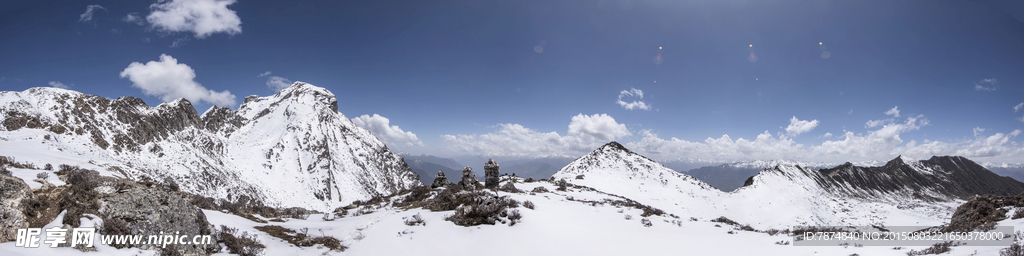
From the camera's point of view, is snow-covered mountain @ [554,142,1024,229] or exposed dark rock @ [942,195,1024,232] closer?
exposed dark rock @ [942,195,1024,232]

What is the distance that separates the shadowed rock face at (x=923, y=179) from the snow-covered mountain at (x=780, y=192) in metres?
0.47

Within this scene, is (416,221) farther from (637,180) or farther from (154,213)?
(637,180)

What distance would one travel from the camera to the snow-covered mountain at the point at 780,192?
139 ft

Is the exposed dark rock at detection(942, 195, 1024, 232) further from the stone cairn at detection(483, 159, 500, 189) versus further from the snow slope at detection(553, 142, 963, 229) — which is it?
the snow slope at detection(553, 142, 963, 229)

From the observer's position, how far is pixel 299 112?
147375 mm

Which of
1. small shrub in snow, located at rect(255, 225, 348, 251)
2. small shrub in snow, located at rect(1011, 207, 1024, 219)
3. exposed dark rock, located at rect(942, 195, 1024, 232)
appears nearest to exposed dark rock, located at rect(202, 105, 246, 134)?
small shrub in snow, located at rect(255, 225, 348, 251)

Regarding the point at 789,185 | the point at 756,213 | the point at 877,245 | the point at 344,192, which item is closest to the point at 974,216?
the point at 877,245

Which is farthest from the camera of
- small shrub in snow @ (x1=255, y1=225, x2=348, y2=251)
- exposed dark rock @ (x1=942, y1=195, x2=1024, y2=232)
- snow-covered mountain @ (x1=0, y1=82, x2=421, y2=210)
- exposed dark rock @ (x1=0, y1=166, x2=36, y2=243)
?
snow-covered mountain @ (x1=0, y1=82, x2=421, y2=210)

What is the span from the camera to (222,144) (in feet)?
365

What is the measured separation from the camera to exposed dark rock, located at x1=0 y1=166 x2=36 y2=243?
16.6ft

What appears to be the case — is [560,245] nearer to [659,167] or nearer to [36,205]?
[36,205]

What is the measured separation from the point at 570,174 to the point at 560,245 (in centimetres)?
4988

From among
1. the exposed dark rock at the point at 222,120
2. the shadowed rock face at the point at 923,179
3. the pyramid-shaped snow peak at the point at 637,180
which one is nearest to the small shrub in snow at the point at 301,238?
the pyramid-shaped snow peak at the point at 637,180

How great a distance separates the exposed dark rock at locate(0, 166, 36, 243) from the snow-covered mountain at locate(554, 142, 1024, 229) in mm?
43556
